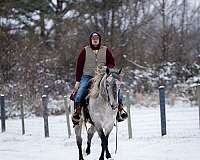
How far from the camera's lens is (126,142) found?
11.8m

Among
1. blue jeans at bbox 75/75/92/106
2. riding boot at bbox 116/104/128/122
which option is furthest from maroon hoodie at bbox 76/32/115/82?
riding boot at bbox 116/104/128/122

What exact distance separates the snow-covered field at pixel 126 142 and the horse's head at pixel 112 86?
1.36 metres

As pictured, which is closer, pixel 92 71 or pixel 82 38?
pixel 92 71

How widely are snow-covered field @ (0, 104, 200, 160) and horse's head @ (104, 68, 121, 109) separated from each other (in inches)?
53.4

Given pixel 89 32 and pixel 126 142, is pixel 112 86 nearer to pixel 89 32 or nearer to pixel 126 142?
Result: pixel 126 142

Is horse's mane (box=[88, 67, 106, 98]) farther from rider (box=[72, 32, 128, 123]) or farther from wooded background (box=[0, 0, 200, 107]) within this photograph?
wooded background (box=[0, 0, 200, 107])

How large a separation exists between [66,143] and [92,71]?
3.40 meters

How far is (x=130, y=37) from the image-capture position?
31.1 metres

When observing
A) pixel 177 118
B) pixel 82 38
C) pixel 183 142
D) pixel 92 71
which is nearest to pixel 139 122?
pixel 177 118

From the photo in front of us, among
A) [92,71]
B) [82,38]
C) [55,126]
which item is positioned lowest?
[55,126]

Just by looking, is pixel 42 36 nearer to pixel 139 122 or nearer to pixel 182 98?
pixel 182 98

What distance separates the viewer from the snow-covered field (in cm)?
980

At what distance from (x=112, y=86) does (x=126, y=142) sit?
3.32 metres

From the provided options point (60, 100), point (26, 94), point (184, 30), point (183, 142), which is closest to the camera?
point (183, 142)
